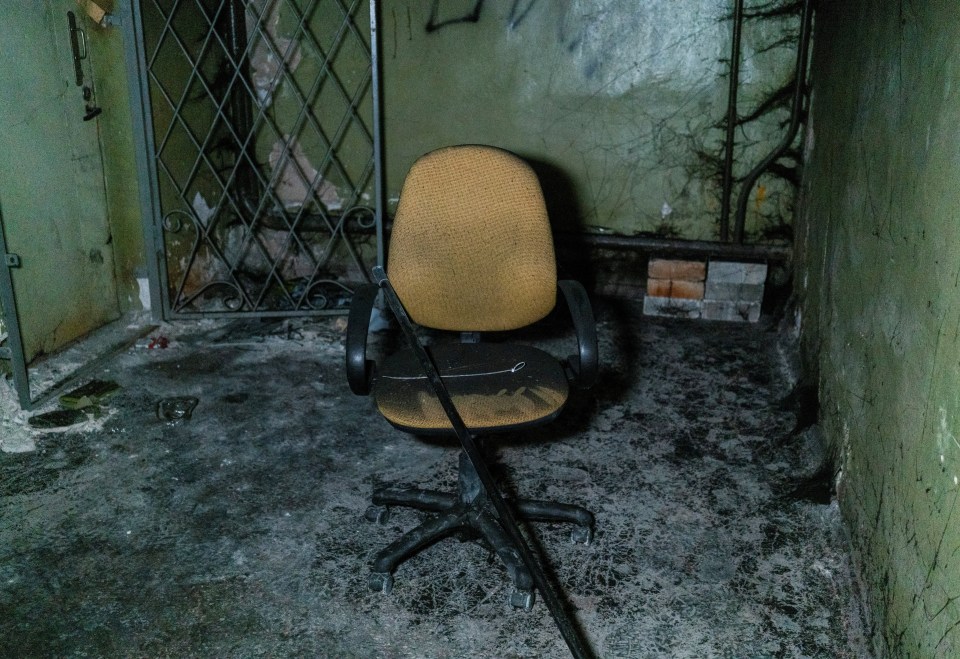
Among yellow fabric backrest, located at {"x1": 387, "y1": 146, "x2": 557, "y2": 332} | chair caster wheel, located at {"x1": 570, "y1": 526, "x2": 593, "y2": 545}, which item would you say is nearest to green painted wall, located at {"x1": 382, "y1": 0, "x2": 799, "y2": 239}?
yellow fabric backrest, located at {"x1": 387, "y1": 146, "x2": 557, "y2": 332}

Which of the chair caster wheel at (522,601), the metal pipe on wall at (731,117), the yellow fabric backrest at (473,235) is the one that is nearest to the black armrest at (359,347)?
the yellow fabric backrest at (473,235)

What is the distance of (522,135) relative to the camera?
4.09 m

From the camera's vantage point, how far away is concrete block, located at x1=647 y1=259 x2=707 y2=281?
3996 millimetres

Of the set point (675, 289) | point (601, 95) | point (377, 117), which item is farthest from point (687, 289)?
point (377, 117)

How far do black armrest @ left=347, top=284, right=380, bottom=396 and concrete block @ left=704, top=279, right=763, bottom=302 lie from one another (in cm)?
236

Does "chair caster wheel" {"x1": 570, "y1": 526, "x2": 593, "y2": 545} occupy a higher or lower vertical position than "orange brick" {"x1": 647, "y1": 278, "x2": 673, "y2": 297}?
lower

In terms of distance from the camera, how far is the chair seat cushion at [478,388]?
1.96 metres

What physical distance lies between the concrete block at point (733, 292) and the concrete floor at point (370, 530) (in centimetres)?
63

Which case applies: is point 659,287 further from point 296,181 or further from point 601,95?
point 296,181

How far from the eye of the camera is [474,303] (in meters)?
2.31

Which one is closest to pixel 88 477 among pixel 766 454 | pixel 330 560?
pixel 330 560

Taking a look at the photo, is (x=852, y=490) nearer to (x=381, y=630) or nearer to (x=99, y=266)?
(x=381, y=630)

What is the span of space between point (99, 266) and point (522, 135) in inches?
83.2

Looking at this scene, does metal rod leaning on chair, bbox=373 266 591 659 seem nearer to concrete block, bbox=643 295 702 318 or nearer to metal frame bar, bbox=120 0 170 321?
metal frame bar, bbox=120 0 170 321
